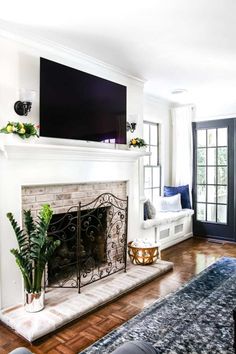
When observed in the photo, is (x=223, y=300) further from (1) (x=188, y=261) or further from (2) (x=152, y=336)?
(1) (x=188, y=261)

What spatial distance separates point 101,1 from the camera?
2139mm

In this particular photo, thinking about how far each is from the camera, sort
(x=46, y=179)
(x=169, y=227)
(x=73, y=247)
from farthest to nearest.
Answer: (x=169, y=227), (x=73, y=247), (x=46, y=179)

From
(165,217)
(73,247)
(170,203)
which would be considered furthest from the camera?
(170,203)

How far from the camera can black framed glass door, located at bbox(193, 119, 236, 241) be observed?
5.12m

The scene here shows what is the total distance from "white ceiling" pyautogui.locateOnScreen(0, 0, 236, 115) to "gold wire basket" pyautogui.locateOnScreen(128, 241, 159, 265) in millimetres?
2193

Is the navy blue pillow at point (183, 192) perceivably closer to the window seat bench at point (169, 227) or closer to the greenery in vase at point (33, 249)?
the window seat bench at point (169, 227)

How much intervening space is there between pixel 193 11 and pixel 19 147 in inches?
68.9

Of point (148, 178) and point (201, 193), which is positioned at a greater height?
point (148, 178)

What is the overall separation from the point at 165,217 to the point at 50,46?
285 centimetres

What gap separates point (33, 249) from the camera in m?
2.49

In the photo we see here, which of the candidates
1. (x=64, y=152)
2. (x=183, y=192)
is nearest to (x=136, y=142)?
(x=64, y=152)

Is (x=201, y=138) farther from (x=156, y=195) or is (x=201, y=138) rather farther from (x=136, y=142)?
(x=136, y=142)

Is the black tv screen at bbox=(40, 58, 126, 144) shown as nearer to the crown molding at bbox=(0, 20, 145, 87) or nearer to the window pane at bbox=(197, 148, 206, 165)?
the crown molding at bbox=(0, 20, 145, 87)

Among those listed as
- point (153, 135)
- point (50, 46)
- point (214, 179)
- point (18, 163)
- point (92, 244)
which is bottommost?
point (92, 244)
